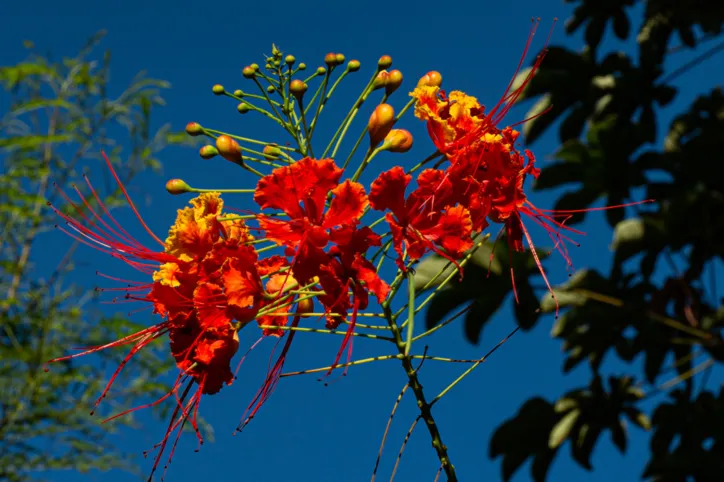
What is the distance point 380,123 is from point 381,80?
17cm

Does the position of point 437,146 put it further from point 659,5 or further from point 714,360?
point 659,5

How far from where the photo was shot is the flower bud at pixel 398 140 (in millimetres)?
1271

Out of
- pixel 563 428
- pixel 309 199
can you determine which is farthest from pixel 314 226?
pixel 563 428

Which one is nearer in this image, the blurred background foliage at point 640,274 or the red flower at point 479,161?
the red flower at point 479,161

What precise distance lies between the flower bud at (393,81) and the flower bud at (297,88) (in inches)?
6.1

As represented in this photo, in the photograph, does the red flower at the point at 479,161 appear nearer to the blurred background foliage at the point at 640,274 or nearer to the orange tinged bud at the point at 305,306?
the orange tinged bud at the point at 305,306

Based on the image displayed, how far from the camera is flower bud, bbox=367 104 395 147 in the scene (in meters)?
1.24

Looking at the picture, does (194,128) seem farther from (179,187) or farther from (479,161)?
(479,161)

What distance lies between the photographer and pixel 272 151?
1.34 metres

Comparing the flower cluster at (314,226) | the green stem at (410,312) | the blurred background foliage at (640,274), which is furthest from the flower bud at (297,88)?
the blurred background foliage at (640,274)

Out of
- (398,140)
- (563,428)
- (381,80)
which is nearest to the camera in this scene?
(398,140)

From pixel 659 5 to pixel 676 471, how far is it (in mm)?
2237

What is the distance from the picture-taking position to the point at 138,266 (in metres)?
1.40

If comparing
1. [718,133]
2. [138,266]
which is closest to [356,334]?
[138,266]
